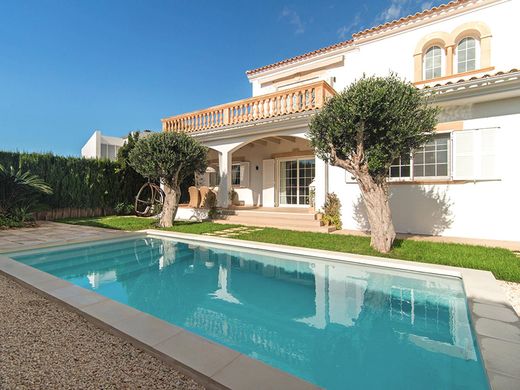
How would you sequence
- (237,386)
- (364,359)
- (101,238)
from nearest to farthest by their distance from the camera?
1. (237,386)
2. (364,359)
3. (101,238)

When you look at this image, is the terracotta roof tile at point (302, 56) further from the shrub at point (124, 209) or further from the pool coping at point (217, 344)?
the pool coping at point (217, 344)

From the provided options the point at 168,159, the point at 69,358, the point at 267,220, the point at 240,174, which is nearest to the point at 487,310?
the point at 69,358

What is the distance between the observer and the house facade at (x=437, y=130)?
7996mm

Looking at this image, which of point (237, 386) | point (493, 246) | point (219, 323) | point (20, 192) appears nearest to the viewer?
point (237, 386)

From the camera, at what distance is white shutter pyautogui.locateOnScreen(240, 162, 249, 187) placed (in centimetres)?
1575

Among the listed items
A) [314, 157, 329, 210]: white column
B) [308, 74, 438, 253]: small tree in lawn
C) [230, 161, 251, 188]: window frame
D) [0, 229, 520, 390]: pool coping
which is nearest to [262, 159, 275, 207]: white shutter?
[230, 161, 251, 188]: window frame

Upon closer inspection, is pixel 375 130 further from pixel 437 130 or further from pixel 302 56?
pixel 302 56

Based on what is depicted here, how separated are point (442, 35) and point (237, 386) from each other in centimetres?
1407

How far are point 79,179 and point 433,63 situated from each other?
1810cm

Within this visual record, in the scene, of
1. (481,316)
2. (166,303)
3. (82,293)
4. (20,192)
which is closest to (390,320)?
(481,316)

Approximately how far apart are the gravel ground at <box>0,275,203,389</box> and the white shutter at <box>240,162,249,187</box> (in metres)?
12.6

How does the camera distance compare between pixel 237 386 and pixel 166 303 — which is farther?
pixel 166 303

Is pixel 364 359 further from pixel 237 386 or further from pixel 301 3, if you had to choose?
pixel 301 3

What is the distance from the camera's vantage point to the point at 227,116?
13.3 m
